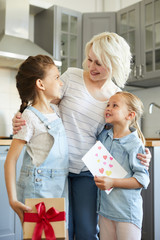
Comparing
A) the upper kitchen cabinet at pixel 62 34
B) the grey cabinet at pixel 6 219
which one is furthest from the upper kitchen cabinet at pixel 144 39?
the grey cabinet at pixel 6 219

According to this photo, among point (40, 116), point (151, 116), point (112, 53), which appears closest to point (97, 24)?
point (151, 116)

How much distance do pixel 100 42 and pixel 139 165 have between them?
1.95 feet

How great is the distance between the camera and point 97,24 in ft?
11.4

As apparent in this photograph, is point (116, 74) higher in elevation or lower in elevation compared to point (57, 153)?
higher

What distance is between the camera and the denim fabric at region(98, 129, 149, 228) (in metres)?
1.31

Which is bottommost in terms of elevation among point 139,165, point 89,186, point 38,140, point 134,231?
point 134,231

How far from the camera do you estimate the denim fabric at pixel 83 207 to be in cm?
138

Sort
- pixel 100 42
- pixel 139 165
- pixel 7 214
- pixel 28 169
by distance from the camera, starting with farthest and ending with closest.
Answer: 1. pixel 7 214
2. pixel 100 42
3. pixel 139 165
4. pixel 28 169

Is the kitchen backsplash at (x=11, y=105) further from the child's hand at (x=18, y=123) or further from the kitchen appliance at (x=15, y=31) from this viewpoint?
the child's hand at (x=18, y=123)

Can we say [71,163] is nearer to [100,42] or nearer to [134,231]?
[134,231]

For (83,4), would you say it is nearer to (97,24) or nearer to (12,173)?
(97,24)

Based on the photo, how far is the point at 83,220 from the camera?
138 cm

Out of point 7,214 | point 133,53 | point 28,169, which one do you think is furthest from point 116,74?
point 133,53

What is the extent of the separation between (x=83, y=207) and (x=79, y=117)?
411 millimetres
